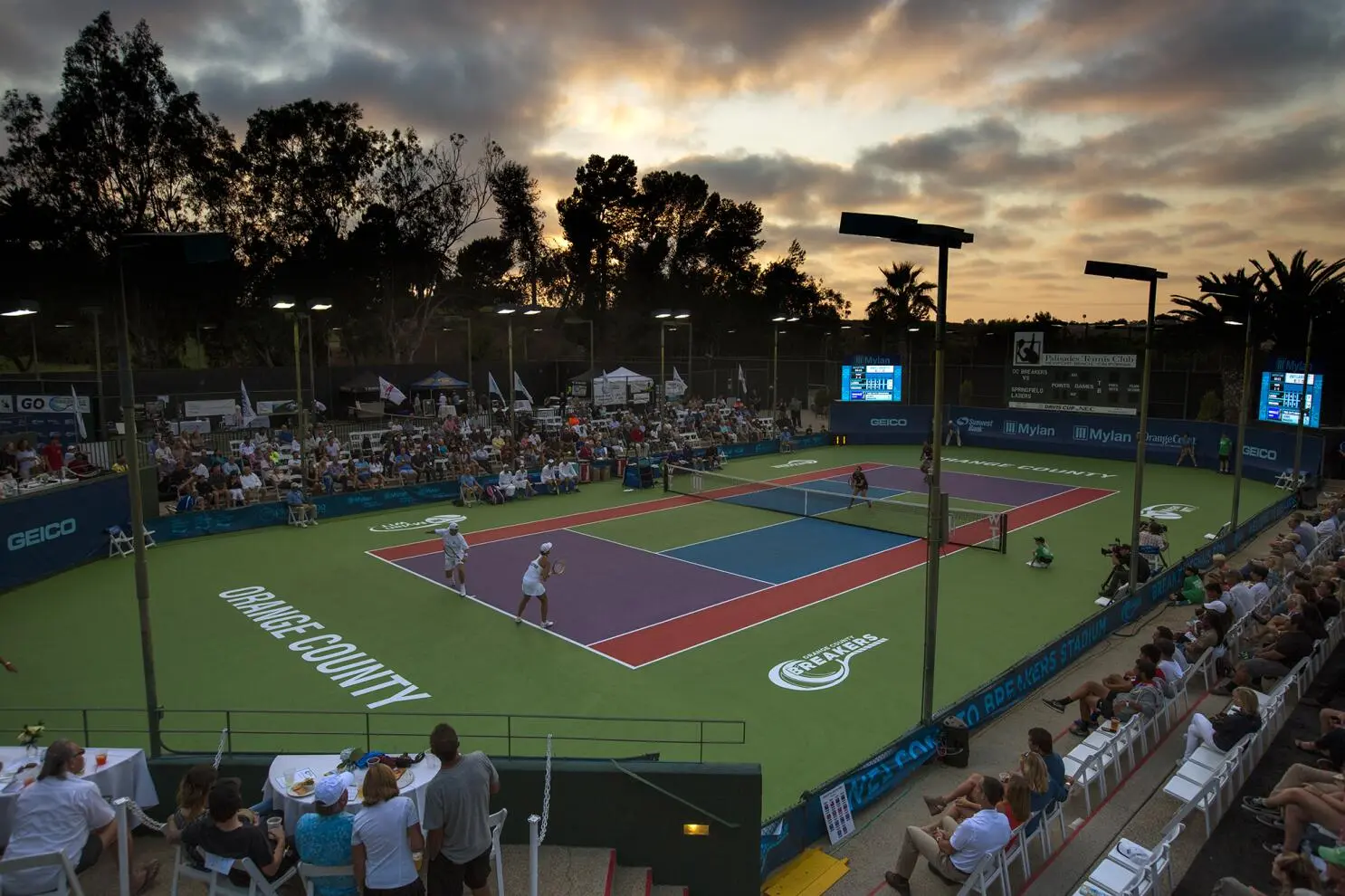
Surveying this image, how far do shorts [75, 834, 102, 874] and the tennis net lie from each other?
1815 cm

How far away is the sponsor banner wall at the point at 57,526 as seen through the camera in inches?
726

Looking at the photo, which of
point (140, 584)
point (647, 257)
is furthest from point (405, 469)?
point (647, 257)

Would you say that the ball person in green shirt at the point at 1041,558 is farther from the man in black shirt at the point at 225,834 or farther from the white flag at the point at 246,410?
the white flag at the point at 246,410

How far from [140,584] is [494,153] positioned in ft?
186

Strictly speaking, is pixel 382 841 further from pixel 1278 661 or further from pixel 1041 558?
pixel 1041 558

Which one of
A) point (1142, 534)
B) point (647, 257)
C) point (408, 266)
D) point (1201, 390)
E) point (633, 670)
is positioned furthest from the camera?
point (647, 257)

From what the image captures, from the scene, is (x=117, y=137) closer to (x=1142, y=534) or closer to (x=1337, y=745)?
(x=1142, y=534)

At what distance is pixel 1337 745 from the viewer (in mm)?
8883

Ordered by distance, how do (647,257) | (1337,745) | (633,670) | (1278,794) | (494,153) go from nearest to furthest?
(1278,794) < (1337,745) < (633,670) < (494,153) < (647,257)

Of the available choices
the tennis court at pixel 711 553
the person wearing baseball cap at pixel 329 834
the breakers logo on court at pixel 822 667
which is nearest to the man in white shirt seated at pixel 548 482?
the tennis court at pixel 711 553

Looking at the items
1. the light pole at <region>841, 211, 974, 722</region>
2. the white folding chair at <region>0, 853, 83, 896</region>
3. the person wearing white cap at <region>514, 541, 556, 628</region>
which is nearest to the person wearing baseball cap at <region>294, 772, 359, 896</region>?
the white folding chair at <region>0, 853, 83, 896</region>

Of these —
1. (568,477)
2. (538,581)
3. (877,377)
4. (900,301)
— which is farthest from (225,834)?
(900,301)

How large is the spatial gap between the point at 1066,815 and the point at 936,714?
2.14m

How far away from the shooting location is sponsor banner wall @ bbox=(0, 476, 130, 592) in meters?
18.4
